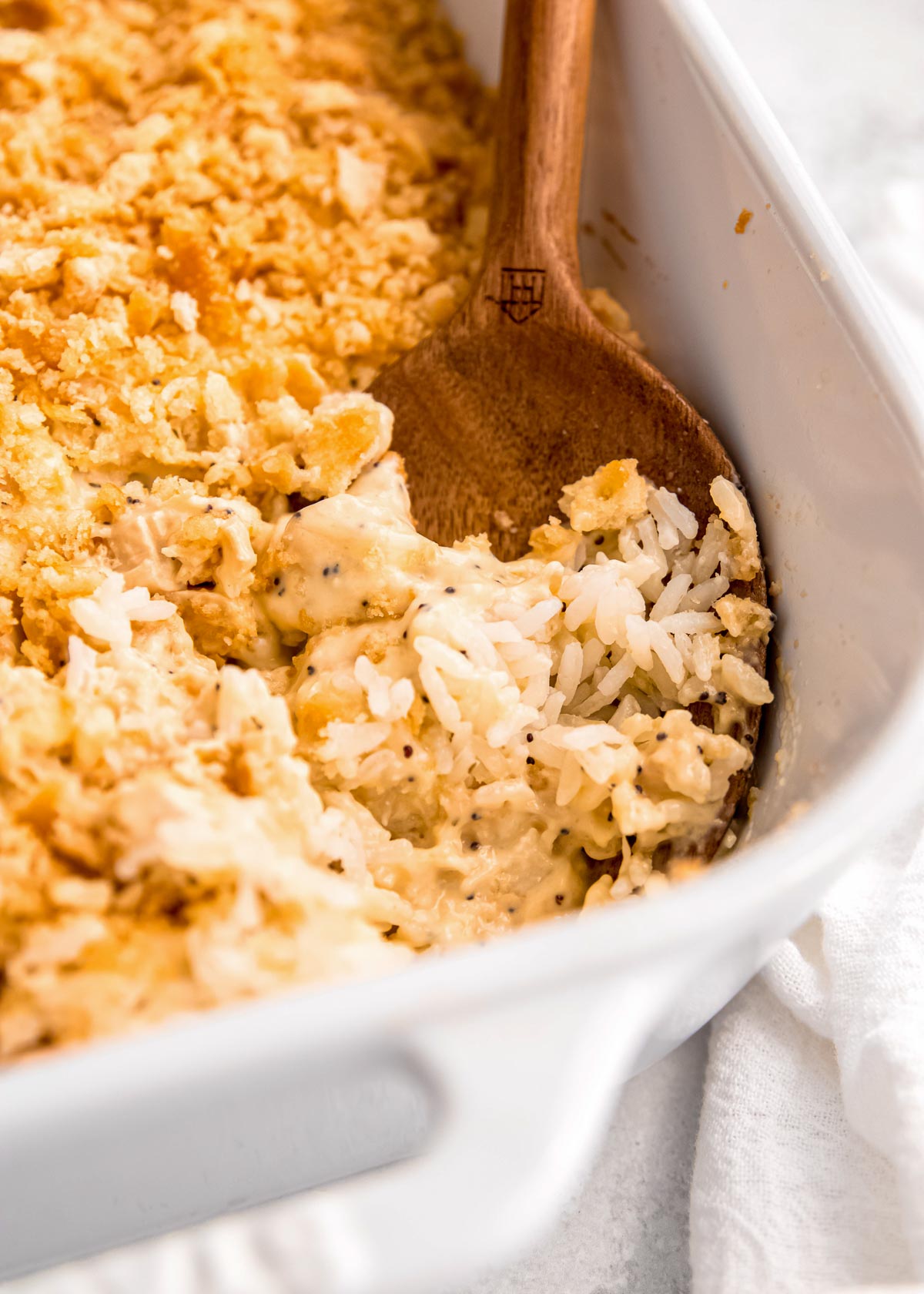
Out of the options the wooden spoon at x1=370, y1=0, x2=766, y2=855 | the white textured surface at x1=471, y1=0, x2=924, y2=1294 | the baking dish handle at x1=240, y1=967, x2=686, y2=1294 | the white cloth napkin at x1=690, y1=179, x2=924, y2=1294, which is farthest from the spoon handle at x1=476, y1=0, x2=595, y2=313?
the baking dish handle at x1=240, y1=967, x2=686, y2=1294

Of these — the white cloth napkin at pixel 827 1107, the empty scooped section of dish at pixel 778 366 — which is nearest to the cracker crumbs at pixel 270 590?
the empty scooped section of dish at pixel 778 366

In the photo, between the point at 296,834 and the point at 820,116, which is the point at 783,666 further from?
the point at 820,116

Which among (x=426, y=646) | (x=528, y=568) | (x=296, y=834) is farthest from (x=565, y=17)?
(x=296, y=834)

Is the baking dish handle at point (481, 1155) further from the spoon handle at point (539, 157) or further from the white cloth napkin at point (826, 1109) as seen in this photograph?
the spoon handle at point (539, 157)

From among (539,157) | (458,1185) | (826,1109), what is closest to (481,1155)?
(458,1185)

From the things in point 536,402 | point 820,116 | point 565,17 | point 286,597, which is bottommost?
point 286,597

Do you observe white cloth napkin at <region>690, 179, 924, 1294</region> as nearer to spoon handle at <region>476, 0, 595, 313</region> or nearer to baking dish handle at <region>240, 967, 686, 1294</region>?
baking dish handle at <region>240, 967, 686, 1294</region>

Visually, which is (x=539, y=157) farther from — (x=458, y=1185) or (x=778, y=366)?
(x=458, y=1185)
